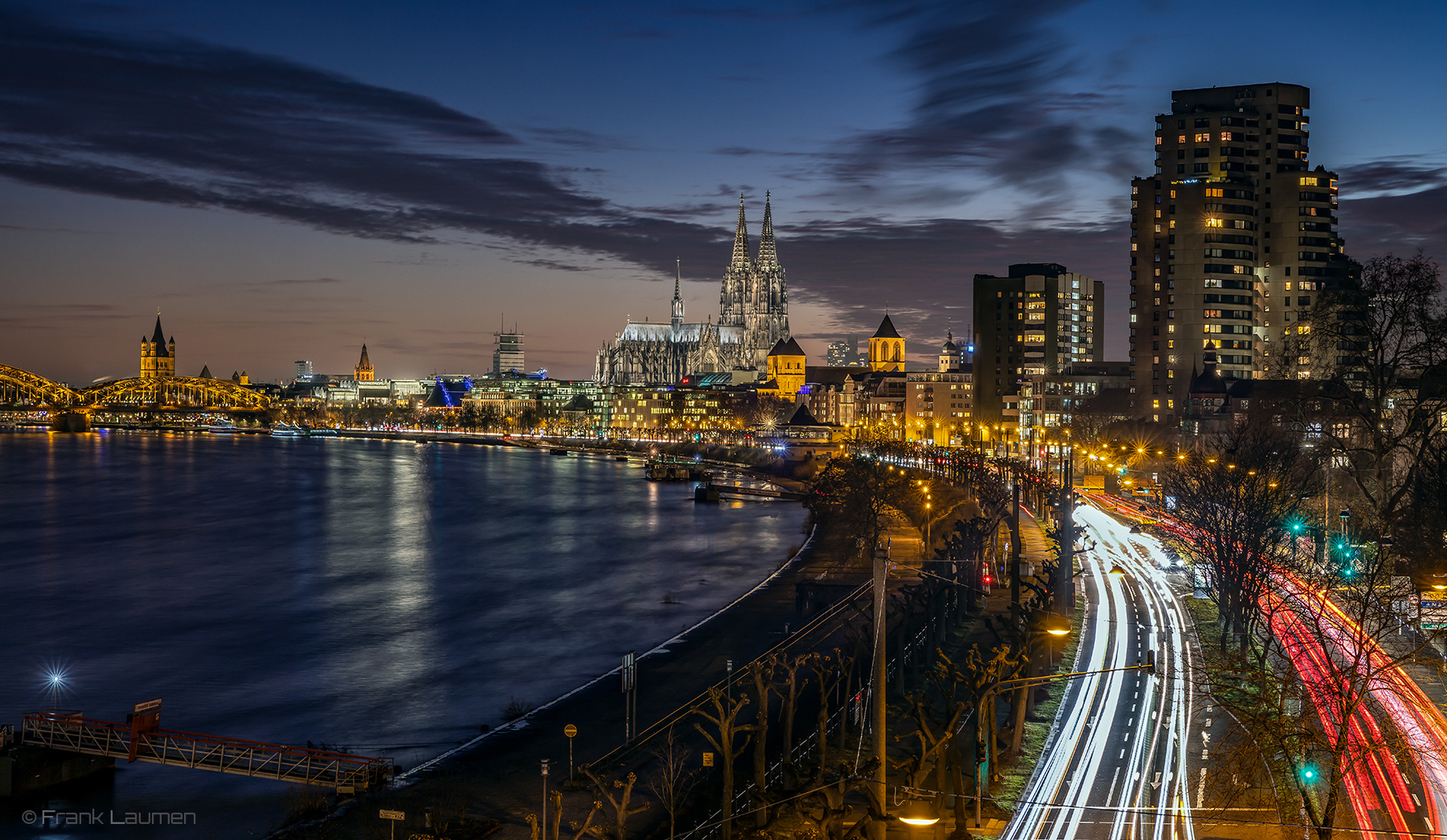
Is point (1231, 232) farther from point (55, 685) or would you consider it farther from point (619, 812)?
point (619, 812)

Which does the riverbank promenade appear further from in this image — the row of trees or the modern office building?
the modern office building

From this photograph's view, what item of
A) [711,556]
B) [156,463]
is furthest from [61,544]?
[156,463]

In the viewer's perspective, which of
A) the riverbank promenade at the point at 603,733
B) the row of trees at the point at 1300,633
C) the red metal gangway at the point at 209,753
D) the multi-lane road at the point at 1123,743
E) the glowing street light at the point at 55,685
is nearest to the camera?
the row of trees at the point at 1300,633

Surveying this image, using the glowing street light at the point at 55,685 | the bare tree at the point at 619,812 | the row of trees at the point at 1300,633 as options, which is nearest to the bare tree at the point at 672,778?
the bare tree at the point at 619,812

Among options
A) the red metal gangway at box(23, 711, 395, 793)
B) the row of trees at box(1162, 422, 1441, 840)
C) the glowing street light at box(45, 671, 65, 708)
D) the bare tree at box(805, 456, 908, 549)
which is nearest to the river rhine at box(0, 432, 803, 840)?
the glowing street light at box(45, 671, 65, 708)

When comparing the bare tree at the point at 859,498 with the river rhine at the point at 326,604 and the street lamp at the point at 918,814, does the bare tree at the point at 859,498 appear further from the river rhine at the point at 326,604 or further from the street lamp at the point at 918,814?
the street lamp at the point at 918,814

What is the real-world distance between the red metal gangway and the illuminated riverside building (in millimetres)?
91532

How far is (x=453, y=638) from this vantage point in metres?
38.5

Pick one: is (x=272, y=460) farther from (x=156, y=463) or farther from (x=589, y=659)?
(x=589, y=659)

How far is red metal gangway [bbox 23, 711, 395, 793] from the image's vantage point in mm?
22172

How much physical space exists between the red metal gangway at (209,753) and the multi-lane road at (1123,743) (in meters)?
13.0

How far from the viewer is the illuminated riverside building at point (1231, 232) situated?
10088cm

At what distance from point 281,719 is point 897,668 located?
630 inches

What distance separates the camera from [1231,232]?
10088cm
